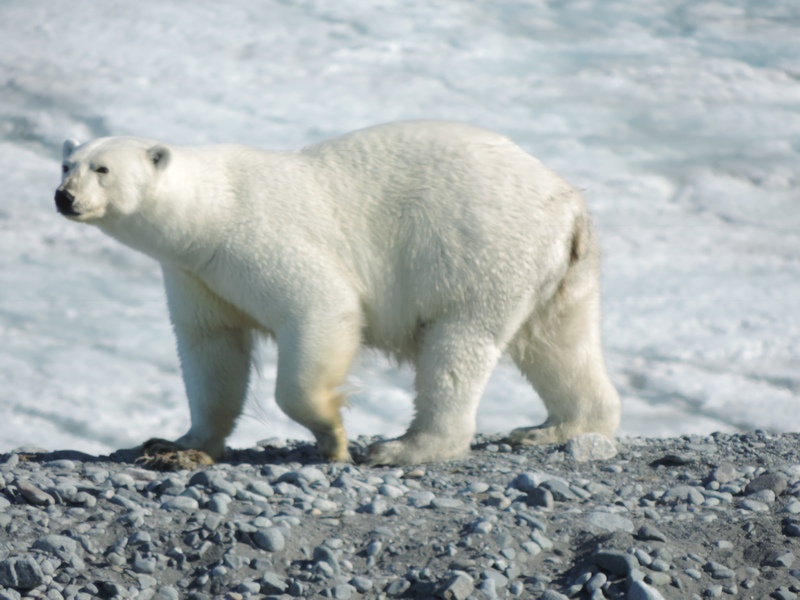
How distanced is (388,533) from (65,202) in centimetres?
250

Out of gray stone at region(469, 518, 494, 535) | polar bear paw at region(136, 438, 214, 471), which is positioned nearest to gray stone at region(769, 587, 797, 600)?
gray stone at region(469, 518, 494, 535)

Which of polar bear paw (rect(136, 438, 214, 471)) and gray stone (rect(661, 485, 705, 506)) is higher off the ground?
gray stone (rect(661, 485, 705, 506))

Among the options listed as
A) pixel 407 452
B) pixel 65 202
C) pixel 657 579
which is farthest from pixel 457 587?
pixel 65 202

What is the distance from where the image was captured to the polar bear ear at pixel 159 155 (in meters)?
6.63

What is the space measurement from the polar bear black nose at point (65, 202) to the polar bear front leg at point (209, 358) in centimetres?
90

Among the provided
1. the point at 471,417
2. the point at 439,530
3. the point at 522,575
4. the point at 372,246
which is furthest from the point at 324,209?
the point at 522,575

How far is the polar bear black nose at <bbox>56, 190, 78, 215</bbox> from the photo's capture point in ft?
20.7

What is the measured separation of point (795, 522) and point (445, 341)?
7.28 feet

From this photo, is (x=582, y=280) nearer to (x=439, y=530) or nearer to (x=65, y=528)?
(x=439, y=530)

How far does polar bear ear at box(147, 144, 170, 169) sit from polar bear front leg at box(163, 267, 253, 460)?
27.7 inches

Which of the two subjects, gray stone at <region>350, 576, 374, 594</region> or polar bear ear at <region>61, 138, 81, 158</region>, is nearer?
gray stone at <region>350, 576, 374, 594</region>

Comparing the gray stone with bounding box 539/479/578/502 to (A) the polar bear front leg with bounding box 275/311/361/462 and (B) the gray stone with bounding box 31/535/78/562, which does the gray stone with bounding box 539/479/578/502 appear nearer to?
(A) the polar bear front leg with bounding box 275/311/361/462

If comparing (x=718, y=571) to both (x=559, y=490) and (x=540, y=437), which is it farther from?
(x=540, y=437)

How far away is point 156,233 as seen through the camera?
22.1 ft
